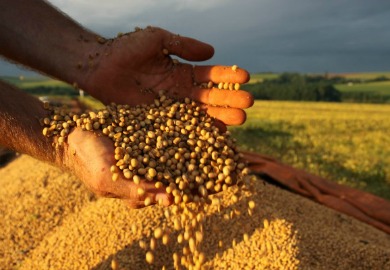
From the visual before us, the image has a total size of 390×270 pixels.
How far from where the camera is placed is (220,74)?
282 cm

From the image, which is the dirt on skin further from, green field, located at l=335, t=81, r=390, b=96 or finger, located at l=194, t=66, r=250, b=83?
green field, located at l=335, t=81, r=390, b=96

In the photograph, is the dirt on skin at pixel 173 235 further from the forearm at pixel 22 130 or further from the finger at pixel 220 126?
the forearm at pixel 22 130

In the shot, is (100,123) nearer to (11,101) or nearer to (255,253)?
(11,101)

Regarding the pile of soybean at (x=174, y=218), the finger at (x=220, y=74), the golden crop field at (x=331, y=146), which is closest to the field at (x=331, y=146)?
the golden crop field at (x=331, y=146)

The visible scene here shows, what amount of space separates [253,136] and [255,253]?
7781mm

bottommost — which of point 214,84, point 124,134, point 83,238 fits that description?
point 83,238

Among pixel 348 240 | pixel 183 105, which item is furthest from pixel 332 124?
pixel 183 105

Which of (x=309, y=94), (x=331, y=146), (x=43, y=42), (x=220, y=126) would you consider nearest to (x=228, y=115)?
(x=220, y=126)

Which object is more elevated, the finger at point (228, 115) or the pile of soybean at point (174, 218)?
the finger at point (228, 115)

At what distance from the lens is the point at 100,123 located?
7.88ft

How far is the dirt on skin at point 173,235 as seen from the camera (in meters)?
2.86

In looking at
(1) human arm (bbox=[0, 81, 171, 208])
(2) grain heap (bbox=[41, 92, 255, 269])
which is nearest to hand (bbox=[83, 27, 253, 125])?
(2) grain heap (bbox=[41, 92, 255, 269])

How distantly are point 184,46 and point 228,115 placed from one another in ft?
1.85

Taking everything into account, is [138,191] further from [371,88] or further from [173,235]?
[371,88]
